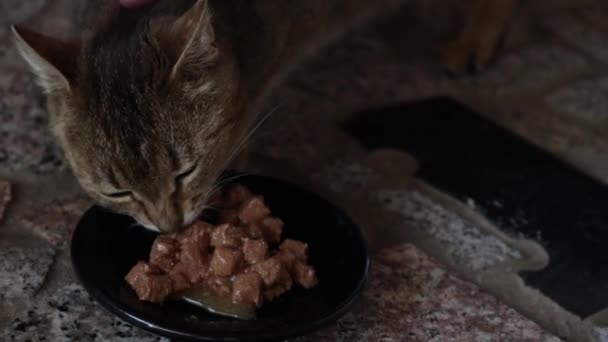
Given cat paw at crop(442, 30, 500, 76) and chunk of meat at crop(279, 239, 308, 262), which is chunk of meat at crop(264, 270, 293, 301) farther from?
cat paw at crop(442, 30, 500, 76)

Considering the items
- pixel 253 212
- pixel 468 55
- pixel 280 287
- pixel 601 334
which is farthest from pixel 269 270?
pixel 468 55

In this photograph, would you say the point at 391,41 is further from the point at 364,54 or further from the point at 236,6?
the point at 236,6

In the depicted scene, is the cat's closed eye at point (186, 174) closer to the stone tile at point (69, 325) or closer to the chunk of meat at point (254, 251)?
the chunk of meat at point (254, 251)

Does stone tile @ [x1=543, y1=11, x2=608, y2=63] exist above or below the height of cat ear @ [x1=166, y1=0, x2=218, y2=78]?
below

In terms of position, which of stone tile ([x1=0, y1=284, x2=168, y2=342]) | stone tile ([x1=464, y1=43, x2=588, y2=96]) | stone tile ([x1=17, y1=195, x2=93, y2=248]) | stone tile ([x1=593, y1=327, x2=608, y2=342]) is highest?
stone tile ([x1=593, y1=327, x2=608, y2=342])

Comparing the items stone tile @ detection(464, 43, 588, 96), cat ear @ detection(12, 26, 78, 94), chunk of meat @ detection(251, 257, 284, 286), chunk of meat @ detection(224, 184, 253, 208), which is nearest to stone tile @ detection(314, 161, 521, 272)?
chunk of meat @ detection(224, 184, 253, 208)

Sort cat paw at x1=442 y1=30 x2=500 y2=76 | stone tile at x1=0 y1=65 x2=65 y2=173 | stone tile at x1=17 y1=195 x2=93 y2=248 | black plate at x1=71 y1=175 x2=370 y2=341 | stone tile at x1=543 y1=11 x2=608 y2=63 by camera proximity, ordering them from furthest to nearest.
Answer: stone tile at x1=543 y1=11 x2=608 y2=63 → cat paw at x1=442 y1=30 x2=500 y2=76 → stone tile at x1=0 y1=65 x2=65 y2=173 → stone tile at x1=17 y1=195 x2=93 y2=248 → black plate at x1=71 y1=175 x2=370 y2=341
